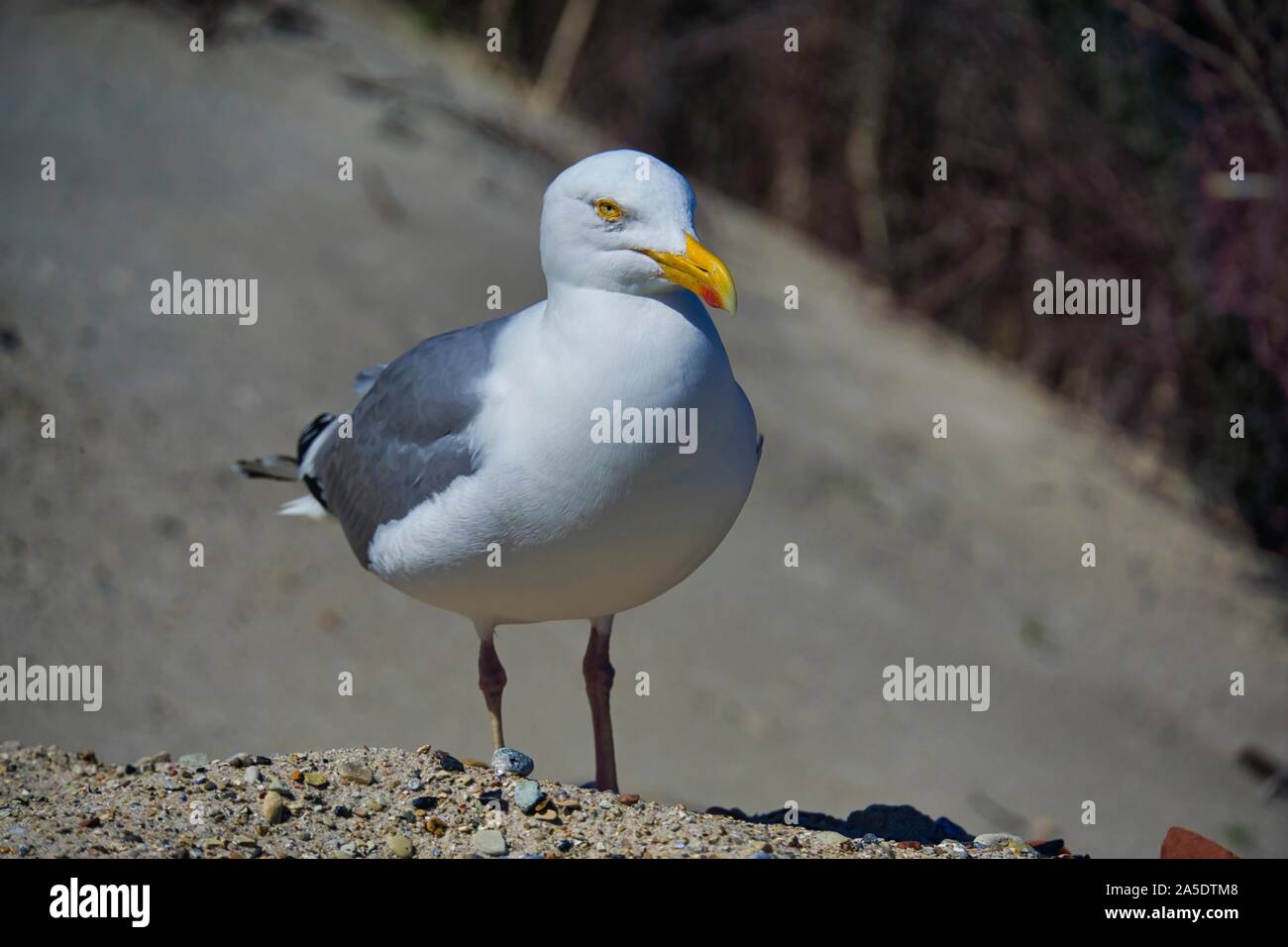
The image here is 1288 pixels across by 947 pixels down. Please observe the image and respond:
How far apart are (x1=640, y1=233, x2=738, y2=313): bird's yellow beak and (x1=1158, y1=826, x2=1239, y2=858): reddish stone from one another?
95.3 inches

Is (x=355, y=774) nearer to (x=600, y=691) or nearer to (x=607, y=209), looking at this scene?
(x=600, y=691)

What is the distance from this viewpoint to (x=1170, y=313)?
13.1 m

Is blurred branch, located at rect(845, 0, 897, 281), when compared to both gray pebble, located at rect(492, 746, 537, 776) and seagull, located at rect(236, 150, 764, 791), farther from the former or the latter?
gray pebble, located at rect(492, 746, 537, 776)

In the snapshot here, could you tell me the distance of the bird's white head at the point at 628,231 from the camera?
4504mm

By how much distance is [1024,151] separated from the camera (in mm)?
14305

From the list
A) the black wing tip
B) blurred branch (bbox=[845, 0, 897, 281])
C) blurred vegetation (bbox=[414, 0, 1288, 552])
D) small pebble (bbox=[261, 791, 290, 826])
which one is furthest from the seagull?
blurred branch (bbox=[845, 0, 897, 281])

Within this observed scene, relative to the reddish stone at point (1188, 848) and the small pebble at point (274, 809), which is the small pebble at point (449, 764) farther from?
the reddish stone at point (1188, 848)

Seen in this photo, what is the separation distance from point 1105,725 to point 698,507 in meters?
6.14

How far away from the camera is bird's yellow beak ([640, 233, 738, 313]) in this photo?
4395mm

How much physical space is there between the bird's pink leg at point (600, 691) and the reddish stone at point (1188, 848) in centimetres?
192

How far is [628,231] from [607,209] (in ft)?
0.34

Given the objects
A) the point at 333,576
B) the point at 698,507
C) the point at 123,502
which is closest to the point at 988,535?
the point at 333,576

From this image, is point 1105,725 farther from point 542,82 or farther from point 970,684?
point 542,82

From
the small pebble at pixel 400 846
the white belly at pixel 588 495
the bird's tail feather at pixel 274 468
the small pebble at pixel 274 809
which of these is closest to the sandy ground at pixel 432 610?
the bird's tail feather at pixel 274 468
